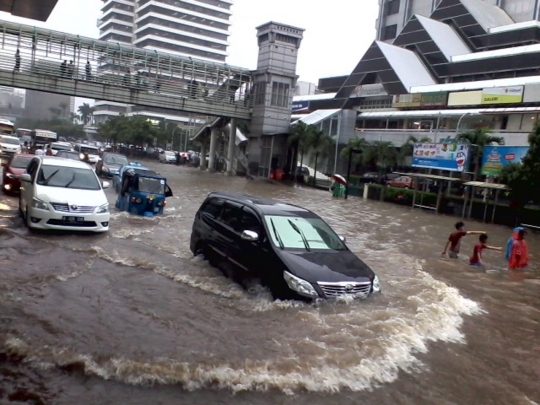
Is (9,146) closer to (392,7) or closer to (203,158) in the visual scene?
(203,158)

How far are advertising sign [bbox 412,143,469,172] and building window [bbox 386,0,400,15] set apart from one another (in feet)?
190

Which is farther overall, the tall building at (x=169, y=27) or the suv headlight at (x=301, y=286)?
the tall building at (x=169, y=27)

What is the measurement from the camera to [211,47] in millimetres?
126500

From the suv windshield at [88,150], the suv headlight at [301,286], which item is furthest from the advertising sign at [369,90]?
the suv headlight at [301,286]

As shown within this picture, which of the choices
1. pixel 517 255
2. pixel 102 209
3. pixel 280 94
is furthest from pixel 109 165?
pixel 280 94

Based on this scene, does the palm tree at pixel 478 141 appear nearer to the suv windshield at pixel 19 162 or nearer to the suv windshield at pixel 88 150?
the suv windshield at pixel 19 162

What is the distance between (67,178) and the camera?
12.7m

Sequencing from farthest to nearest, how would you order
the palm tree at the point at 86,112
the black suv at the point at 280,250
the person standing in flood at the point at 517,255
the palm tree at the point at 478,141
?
the palm tree at the point at 86,112, the palm tree at the point at 478,141, the person standing in flood at the point at 517,255, the black suv at the point at 280,250

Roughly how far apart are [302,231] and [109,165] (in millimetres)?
21426

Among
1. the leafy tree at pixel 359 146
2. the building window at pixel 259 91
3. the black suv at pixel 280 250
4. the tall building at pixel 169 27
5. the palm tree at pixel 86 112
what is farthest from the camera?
the palm tree at pixel 86 112

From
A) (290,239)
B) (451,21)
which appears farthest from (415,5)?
(290,239)

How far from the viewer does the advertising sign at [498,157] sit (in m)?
27.6

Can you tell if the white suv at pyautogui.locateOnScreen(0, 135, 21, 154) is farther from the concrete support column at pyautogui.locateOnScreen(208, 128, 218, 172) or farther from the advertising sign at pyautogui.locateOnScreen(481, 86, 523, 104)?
the advertising sign at pyautogui.locateOnScreen(481, 86, 523, 104)

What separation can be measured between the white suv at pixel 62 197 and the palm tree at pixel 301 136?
1437 inches
